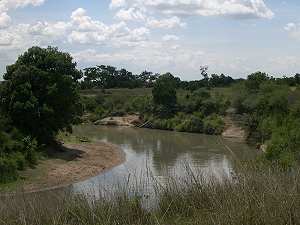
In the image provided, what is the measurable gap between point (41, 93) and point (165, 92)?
45.4 metres

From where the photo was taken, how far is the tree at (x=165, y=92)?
A: 279 feet

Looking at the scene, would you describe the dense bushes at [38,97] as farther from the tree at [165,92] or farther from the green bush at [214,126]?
the tree at [165,92]

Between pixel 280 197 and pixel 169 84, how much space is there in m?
76.8

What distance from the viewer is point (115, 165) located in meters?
41.4

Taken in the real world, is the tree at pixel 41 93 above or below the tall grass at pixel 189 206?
above

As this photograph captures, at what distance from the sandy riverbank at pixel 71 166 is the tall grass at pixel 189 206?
14.9 metres

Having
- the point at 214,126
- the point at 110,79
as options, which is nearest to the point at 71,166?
the point at 214,126

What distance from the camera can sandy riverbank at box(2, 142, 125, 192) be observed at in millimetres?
31578

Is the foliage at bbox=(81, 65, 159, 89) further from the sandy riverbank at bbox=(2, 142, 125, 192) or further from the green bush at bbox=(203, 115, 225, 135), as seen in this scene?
the sandy riverbank at bbox=(2, 142, 125, 192)

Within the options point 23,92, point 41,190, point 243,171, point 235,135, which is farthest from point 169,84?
point 243,171

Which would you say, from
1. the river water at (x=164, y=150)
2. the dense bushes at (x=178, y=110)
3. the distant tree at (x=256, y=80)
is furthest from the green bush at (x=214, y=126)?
the distant tree at (x=256, y=80)

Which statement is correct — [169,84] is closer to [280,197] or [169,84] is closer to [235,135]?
[235,135]

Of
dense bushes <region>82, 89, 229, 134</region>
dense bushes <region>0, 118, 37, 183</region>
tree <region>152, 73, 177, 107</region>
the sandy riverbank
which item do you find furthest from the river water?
tree <region>152, 73, 177, 107</region>

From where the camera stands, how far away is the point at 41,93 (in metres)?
40.7
